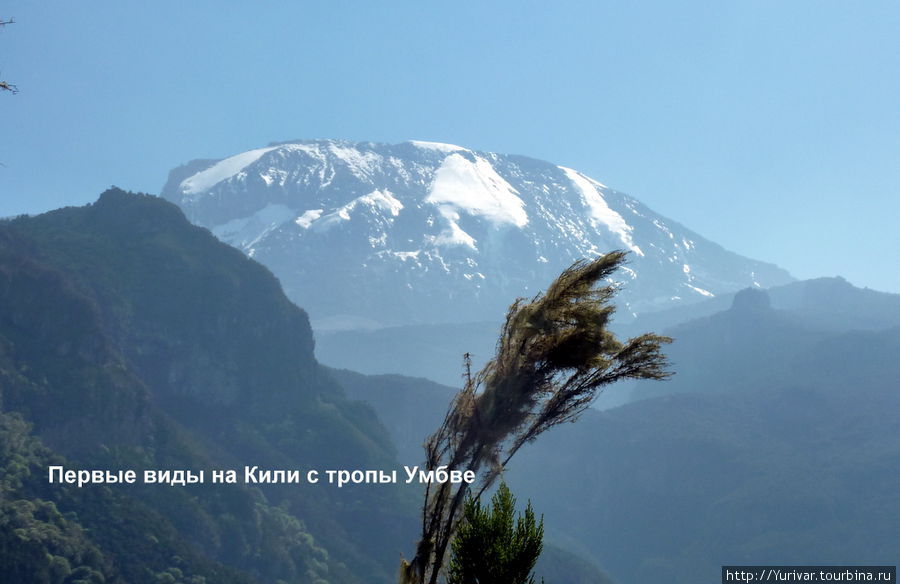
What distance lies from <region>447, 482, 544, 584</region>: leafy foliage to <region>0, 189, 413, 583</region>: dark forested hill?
3623 inches

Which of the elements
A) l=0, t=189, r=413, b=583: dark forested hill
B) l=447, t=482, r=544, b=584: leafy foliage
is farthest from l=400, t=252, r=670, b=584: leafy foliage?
l=0, t=189, r=413, b=583: dark forested hill

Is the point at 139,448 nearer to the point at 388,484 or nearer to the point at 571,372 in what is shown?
the point at 388,484

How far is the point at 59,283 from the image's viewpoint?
513 feet

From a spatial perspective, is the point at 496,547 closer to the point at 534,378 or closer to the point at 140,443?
the point at 534,378

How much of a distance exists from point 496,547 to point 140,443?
144050 millimetres

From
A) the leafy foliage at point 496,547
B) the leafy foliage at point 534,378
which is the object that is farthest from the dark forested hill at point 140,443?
the leafy foliage at point 496,547

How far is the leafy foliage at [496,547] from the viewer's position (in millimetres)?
11125

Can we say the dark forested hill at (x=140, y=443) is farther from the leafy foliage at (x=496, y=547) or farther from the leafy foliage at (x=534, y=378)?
the leafy foliage at (x=496, y=547)

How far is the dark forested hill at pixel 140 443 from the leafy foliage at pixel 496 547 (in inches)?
3623

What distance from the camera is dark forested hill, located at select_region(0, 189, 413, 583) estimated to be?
105m

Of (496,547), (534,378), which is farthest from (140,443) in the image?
(496,547)

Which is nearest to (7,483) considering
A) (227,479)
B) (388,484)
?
(227,479)

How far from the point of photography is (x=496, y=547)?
1113cm

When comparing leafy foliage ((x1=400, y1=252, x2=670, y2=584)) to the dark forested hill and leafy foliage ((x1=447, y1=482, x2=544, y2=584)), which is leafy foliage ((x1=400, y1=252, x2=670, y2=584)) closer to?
leafy foliage ((x1=447, y1=482, x2=544, y2=584))
